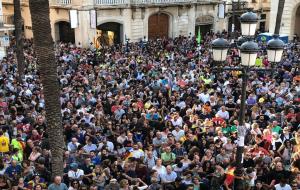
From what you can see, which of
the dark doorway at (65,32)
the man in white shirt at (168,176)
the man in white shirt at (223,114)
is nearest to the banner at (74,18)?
the dark doorway at (65,32)

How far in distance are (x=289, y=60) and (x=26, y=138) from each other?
645 inches

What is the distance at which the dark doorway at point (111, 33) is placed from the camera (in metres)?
36.4

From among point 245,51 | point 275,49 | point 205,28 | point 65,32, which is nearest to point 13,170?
point 245,51

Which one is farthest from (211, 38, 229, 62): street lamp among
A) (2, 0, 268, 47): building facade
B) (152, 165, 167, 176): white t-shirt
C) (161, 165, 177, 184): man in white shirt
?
(2, 0, 268, 47): building facade

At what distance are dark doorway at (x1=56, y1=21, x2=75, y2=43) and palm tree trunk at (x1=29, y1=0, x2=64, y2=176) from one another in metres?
26.2

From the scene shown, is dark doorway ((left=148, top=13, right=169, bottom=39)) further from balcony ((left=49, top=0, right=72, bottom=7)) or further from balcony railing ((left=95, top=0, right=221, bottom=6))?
balcony ((left=49, top=0, right=72, bottom=7))

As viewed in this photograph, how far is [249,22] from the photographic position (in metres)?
9.64

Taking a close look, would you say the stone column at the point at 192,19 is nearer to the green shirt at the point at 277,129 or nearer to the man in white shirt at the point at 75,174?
the green shirt at the point at 277,129

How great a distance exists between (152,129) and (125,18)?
22770 mm

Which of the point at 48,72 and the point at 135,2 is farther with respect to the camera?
the point at 135,2

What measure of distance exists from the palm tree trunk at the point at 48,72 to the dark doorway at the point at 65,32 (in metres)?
26.2

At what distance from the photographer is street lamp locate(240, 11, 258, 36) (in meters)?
9.62

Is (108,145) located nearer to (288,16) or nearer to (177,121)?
(177,121)

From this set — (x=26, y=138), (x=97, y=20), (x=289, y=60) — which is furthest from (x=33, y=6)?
(x=97, y=20)
